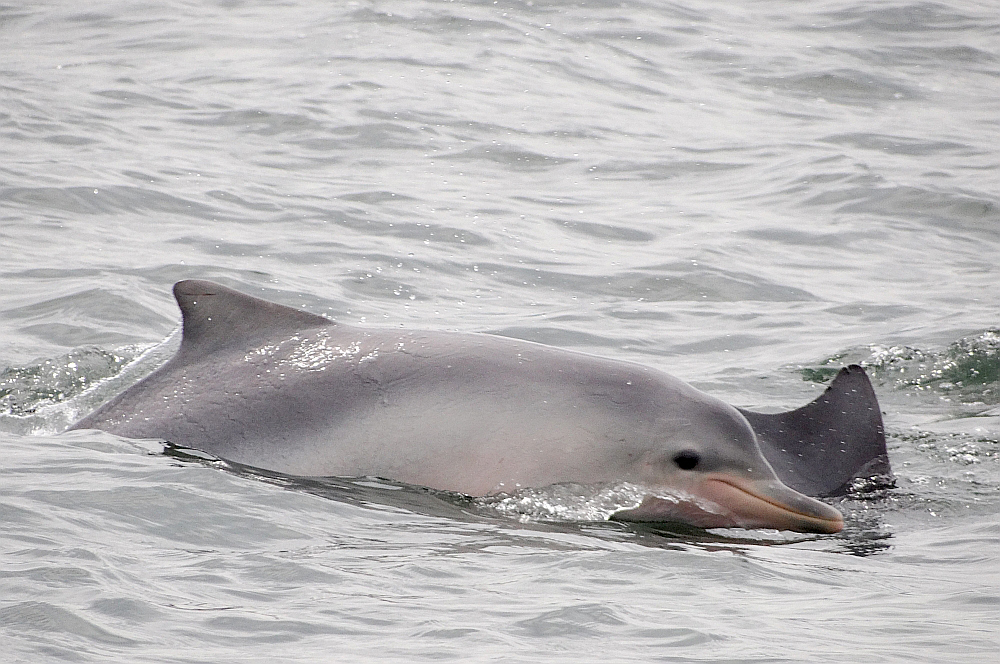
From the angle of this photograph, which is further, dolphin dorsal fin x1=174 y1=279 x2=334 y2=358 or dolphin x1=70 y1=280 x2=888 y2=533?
dolphin dorsal fin x1=174 y1=279 x2=334 y2=358

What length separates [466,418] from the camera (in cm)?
708

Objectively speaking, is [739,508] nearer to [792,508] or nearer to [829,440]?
[792,508]

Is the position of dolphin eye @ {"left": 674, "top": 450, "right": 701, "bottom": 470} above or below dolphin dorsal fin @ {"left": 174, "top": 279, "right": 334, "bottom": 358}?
below

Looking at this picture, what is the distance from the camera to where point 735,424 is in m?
7.01

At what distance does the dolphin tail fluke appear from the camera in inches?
297

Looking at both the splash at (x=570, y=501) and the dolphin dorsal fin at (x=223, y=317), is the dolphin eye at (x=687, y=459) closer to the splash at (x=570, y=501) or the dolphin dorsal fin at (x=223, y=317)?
the splash at (x=570, y=501)

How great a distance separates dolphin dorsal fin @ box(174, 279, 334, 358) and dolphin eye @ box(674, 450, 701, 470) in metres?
2.05

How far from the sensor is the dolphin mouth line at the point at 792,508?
6.77 m

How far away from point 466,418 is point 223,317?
1.47 meters

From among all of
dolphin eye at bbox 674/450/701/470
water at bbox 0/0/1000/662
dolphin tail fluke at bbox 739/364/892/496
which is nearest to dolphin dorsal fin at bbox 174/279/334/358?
water at bbox 0/0/1000/662

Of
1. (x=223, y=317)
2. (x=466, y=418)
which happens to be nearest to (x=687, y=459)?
(x=466, y=418)

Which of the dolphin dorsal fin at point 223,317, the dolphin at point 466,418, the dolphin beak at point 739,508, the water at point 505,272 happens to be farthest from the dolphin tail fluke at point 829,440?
the dolphin dorsal fin at point 223,317

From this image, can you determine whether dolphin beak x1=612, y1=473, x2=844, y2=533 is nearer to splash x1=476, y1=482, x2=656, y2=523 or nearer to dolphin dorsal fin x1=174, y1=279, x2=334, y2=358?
splash x1=476, y1=482, x2=656, y2=523

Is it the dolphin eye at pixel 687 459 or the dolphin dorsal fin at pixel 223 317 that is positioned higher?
the dolphin dorsal fin at pixel 223 317
